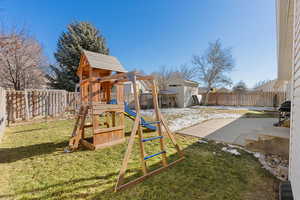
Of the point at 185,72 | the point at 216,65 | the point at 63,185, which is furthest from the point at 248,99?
the point at 63,185

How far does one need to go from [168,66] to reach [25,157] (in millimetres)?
25041

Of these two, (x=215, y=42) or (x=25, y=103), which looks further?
(x=215, y=42)

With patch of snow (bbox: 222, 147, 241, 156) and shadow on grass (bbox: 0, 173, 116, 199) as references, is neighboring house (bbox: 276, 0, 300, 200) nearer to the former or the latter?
patch of snow (bbox: 222, 147, 241, 156)

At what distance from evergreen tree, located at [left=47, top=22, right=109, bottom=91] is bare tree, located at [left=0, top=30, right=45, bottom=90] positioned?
1571mm

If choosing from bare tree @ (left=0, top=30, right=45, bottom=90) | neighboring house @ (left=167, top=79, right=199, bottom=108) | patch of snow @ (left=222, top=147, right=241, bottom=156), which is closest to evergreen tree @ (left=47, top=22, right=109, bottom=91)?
bare tree @ (left=0, top=30, right=45, bottom=90)

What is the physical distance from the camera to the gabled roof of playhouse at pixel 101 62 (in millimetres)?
3371

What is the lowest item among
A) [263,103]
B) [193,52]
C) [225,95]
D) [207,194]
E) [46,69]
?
[207,194]

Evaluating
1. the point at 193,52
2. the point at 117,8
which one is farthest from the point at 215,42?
the point at 117,8

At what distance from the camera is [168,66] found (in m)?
25.5

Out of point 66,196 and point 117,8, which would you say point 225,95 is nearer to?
point 117,8

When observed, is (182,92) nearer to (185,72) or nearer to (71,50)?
(185,72)

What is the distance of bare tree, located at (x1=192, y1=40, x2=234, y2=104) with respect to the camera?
17.3m

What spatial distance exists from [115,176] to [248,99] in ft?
55.6

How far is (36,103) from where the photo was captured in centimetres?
683
